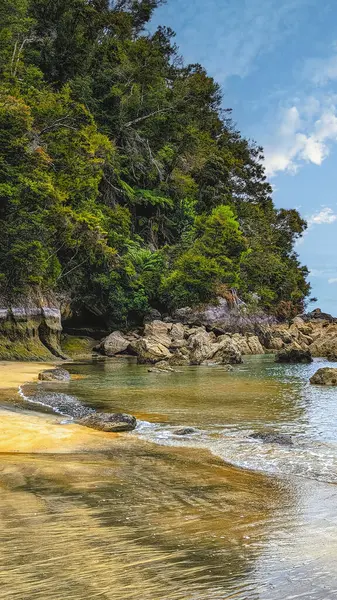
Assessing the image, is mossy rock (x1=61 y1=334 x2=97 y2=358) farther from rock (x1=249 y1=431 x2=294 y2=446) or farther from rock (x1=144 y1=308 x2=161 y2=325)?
rock (x1=249 y1=431 x2=294 y2=446)

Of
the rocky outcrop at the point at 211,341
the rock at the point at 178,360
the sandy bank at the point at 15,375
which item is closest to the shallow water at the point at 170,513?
the sandy bank at the point at 15,375

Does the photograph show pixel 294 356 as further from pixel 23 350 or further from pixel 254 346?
pixel 23 350

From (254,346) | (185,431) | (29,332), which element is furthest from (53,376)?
(254,346)

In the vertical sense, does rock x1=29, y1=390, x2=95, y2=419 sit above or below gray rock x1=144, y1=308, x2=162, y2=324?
below

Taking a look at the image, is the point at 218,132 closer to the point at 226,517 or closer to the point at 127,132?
the point at 127,132

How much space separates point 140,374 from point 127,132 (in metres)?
24.8

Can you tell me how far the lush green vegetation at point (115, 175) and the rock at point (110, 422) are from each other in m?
14.5

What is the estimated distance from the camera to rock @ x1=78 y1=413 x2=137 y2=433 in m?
8.22

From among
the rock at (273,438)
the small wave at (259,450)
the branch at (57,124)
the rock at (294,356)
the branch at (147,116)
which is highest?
the branch at (147,116)

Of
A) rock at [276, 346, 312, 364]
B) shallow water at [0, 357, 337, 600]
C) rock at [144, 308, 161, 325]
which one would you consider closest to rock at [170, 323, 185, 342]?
rock at [144, 308, 161, 325]

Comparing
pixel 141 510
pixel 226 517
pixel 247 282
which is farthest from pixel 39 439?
pixel 247 282

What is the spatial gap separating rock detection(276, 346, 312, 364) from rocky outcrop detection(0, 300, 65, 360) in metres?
11.4

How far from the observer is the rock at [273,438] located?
731 cm

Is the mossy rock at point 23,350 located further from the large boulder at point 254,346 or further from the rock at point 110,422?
the large boulder at point 254,346
